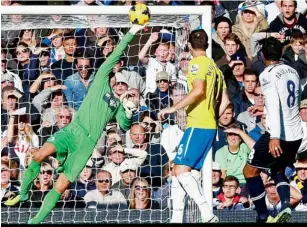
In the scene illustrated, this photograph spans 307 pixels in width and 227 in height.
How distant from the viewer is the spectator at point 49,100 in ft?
25.3

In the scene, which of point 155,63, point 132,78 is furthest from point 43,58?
point 155,63

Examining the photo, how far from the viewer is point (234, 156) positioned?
25.7 ft

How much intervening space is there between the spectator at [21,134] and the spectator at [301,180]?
6.57ft

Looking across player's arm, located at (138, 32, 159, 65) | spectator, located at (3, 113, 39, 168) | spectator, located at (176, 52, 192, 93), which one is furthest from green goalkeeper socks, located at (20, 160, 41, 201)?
spectator, located at (176, 52, 192, 93)

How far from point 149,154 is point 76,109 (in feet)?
2.14

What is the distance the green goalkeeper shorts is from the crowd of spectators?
0.17 ft

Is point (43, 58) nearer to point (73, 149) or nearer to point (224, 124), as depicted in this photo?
point (73, 149)

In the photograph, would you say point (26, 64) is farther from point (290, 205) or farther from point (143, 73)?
point (290, 205)

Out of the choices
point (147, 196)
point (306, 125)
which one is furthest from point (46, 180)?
point (306, 125)

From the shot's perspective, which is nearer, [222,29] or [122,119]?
[122,119]

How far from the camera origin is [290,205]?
7.84 metres

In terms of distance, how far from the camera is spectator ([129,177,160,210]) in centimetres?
774

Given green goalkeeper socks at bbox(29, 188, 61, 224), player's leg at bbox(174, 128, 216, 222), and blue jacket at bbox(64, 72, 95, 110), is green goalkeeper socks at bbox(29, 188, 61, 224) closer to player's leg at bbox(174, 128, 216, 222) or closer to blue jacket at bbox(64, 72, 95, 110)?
blue jacket at bbox(64, 72, 95, 110)

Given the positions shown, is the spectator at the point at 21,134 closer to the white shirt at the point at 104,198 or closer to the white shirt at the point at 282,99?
the white shirt at the point at 104,198
